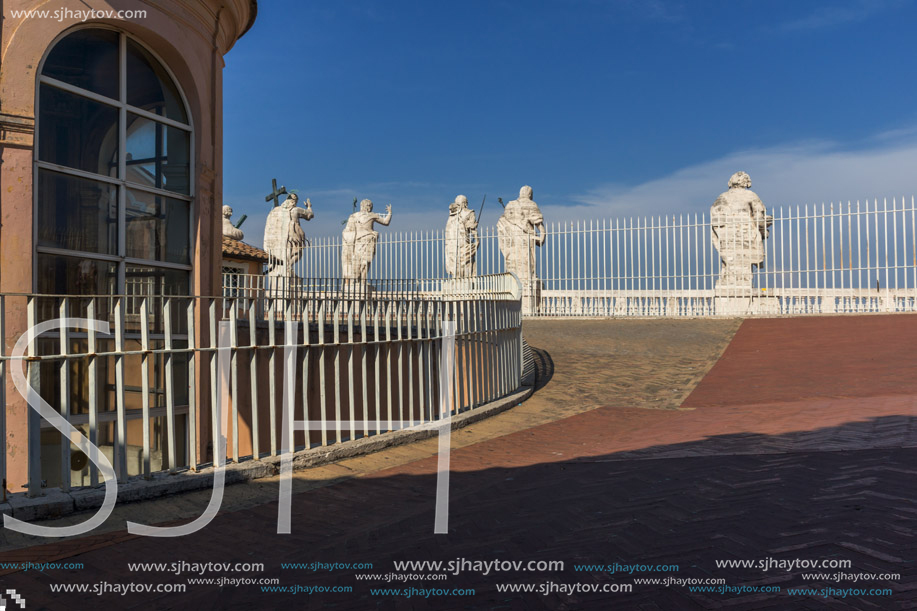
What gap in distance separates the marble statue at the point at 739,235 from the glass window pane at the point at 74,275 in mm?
15685

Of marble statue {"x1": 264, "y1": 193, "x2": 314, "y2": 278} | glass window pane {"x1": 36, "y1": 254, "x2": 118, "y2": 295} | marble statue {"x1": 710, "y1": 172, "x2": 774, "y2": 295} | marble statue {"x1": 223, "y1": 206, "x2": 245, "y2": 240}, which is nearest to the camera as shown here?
glass window pane {"x1": 36, "y1": 254, "x2": 118, "y2": 295}

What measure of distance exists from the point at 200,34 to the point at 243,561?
6037mm

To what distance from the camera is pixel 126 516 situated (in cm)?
427

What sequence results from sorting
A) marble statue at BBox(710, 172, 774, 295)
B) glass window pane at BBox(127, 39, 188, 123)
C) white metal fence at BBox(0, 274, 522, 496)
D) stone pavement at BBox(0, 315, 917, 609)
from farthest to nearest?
marble statue at BBox(710, 172, 774, 295), glass window pane at BBox(127, 39, 188, 123), white metal fence at BBox(0, 274, 522, 496), stone pavement at BBox(0, 315, 917, 609)

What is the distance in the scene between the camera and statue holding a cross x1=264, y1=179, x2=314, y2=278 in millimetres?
20781

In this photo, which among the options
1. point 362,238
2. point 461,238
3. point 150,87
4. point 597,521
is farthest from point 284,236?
point 597,521

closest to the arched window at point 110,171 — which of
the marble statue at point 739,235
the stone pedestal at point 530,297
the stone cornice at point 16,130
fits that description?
the stone cornice at point 16,130

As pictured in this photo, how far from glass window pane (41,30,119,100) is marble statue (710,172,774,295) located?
15.6 meters

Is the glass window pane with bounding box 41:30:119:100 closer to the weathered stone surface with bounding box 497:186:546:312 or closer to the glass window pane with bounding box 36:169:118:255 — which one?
the glass window pane with bounding box 36:169:118:255

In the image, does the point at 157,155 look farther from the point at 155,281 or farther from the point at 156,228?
the point at 155,281

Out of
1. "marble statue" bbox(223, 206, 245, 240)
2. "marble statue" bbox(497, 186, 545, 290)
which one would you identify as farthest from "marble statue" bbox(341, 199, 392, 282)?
"marble statue" bbox(223, 206, 245, 240)

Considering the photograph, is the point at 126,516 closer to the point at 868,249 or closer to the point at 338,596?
the point at 338,596

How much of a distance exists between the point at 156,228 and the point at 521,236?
15.0 metres

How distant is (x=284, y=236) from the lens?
20.8m
